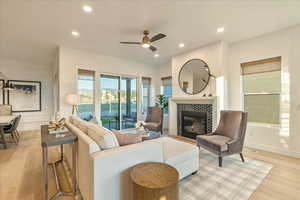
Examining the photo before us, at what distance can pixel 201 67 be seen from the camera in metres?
4.14

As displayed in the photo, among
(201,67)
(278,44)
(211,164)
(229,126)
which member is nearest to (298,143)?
(229,126)

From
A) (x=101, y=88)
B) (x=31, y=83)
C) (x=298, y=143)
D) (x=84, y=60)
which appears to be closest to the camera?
(x=298, y=143)

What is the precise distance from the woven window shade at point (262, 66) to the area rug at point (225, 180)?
224 cm

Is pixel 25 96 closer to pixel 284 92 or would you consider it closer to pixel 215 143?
pixel 215 143

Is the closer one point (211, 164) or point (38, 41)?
point (211, 164)

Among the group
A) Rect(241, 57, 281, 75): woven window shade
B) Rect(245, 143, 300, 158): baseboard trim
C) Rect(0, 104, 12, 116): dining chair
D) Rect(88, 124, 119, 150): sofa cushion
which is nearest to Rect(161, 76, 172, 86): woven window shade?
Rect(241, 57, 281, 75): woven window shade

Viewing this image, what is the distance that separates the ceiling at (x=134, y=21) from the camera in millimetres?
2316

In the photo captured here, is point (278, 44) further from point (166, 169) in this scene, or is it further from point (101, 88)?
point (101, 88)

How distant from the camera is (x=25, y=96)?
554 centimetres

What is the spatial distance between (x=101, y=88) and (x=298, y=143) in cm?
553

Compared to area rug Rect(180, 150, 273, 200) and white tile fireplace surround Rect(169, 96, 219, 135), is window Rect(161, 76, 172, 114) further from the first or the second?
area rug Rect(180, 150, 273, 200)

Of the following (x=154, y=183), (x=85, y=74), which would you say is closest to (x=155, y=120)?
(x=85, y=74)

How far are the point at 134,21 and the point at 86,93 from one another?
3001mm

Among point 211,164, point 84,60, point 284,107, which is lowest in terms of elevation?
point 211,164
